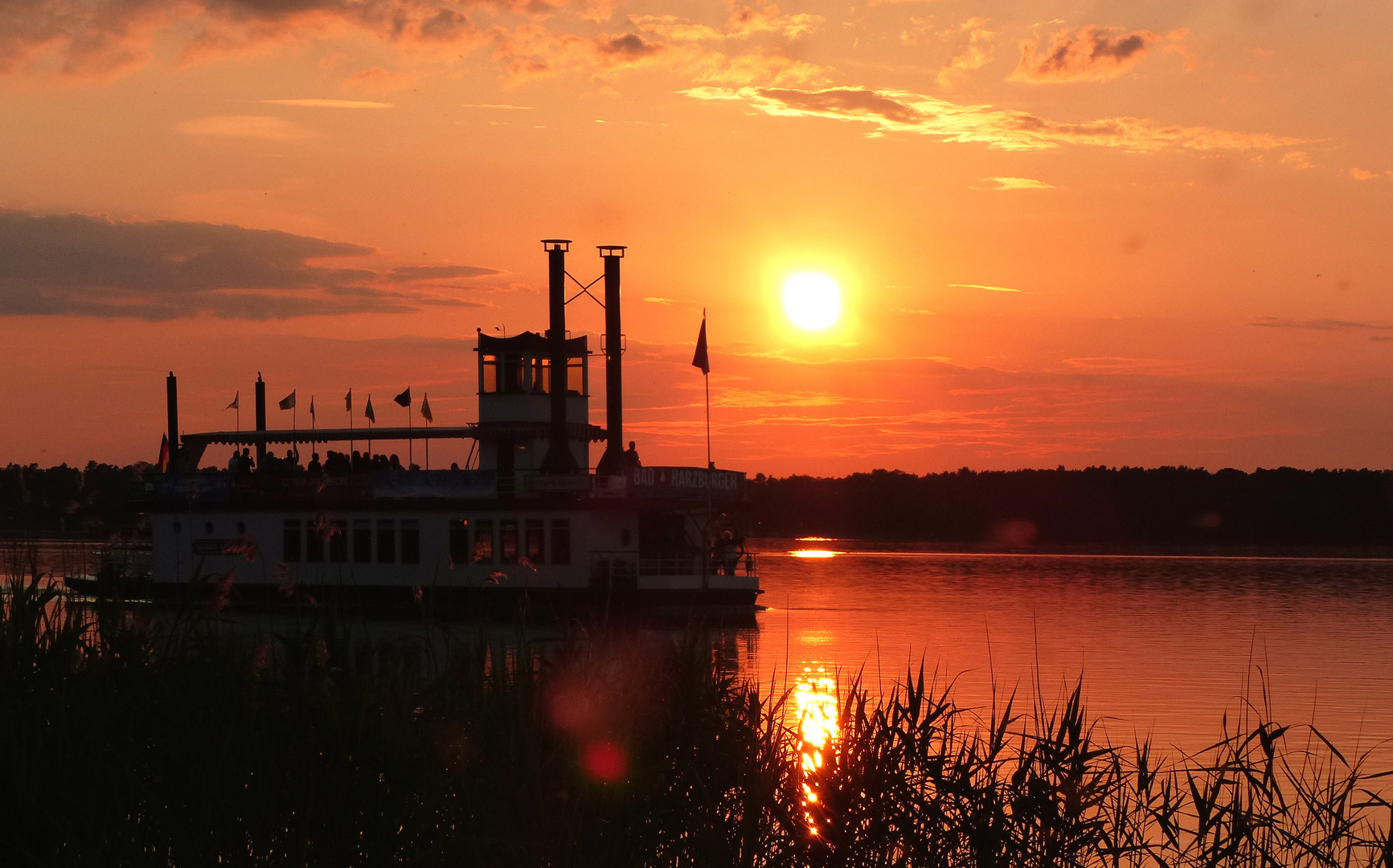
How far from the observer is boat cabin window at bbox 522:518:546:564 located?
33.8 metres

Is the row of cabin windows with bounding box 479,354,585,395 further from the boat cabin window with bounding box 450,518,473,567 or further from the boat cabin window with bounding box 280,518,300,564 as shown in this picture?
the boat cabin window with bounding box 280,518,300,564

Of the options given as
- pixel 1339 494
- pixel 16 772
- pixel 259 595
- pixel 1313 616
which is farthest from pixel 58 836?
pixel 1339 494

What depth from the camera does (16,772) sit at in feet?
23.9

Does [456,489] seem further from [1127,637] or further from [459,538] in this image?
[1127,637]

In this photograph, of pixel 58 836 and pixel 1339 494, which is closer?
pixel 58 836

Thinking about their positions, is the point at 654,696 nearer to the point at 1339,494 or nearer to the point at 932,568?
the point at 932,568

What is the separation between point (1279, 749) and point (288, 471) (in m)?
27.4

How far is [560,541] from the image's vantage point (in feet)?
111

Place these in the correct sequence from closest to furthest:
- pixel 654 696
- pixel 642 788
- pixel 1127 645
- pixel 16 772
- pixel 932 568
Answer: pixel 16 772
pixel 642 788
pixel 654 696
pixel 1127 645
pixel 932 568

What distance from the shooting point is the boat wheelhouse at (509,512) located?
33125 mm

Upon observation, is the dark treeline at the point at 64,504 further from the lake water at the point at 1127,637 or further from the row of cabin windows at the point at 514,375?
the row of cabin windows at the point at 514,375

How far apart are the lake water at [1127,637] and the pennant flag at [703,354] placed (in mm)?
6640

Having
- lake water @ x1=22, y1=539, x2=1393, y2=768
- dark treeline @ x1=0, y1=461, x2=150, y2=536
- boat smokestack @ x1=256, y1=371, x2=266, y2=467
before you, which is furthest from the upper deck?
dark treeline @ x1=0, y1=461, x2=150, y2=536

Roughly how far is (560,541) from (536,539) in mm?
611
